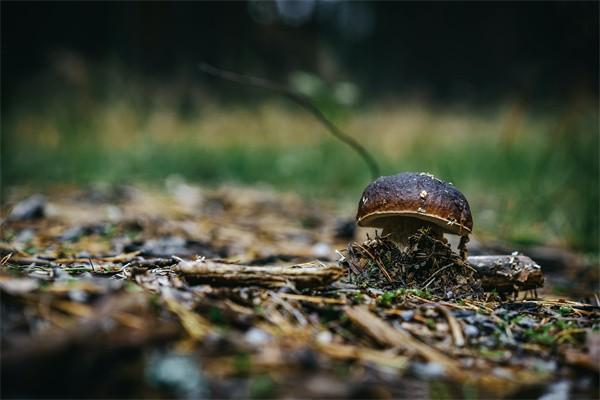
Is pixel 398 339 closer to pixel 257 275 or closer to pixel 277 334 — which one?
pixel 277 334

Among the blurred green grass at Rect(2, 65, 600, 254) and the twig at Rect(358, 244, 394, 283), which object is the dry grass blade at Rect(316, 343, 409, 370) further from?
the blurred green grass at Rect(2, 65, 600, 254)

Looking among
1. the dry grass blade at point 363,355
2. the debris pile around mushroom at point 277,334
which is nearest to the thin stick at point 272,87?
the debris pile around mushroom at point 277,334

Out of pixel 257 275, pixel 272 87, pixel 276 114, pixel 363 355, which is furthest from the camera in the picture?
pixel 276 114

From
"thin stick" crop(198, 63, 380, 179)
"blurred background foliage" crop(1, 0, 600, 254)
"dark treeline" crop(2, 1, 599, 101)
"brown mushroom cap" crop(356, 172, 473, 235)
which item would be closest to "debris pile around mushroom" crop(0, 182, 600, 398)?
"brown mushroom cap" crop(356, 172, 473, 235)

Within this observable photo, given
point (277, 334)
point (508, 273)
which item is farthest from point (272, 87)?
point (277, 334)

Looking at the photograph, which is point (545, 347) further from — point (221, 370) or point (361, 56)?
point (361, 56)

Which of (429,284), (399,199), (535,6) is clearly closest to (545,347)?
(429,284)

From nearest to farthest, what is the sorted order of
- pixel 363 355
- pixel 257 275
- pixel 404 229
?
pixel 363 355
pixel 257 275
pixel 404 229
